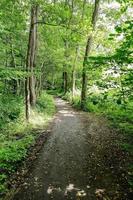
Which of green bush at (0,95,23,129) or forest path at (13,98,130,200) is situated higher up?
green bush at (0,95,23,129)

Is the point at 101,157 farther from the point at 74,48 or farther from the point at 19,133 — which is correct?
the point at 74,48

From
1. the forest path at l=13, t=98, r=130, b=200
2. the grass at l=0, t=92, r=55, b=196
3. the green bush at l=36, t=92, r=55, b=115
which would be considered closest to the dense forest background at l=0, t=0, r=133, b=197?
the grass at l=0, t=92, r=55, b=196

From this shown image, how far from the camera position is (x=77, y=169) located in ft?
26.2

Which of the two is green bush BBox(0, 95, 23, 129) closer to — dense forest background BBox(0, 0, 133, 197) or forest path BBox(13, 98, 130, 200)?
dense forest background BBox(0, 0, 133, 197)

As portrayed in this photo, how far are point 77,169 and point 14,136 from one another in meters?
4.26

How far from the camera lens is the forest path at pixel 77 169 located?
21.2 feet

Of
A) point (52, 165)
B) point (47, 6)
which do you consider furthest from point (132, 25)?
point (47, 6)

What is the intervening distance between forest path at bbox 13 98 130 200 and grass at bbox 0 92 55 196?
0.62m

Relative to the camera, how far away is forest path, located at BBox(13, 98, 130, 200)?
6.46 metres

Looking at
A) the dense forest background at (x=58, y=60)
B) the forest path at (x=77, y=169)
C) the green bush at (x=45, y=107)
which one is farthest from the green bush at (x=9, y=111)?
the green bush at (x=45, y=107)

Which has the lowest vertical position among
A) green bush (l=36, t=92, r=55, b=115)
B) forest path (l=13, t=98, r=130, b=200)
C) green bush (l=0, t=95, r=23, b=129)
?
green bush (l=36, t=92, r=55, b=115)

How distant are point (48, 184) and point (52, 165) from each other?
1.38 meters

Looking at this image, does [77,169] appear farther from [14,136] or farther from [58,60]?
[58,60]

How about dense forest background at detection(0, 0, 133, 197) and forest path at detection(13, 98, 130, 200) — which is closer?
forest path at detection(13, 98, 130, 200)
